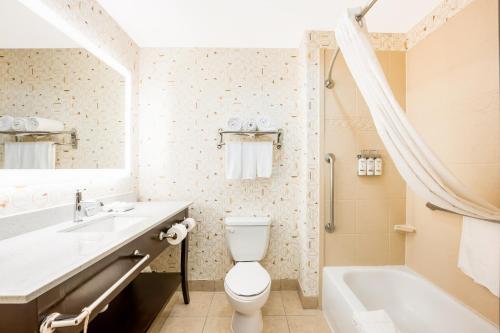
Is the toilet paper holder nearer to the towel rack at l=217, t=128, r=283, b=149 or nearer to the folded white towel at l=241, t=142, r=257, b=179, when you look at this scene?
the folded white towel at l=241, t=142, r=257, b=179

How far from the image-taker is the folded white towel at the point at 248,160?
2.07 m

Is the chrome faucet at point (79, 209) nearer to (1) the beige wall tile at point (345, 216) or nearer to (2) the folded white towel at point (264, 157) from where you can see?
(2) the folded white towel at point (264, 157)

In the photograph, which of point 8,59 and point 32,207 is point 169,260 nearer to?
point 32,207

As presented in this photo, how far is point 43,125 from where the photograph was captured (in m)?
1.32

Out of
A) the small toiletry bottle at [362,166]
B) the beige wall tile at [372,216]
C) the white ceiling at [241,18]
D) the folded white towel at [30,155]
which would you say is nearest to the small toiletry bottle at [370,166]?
the small toiletry bottle at [362,166]

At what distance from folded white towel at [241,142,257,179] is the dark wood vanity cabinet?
62cm

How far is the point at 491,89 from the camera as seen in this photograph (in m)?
1.26

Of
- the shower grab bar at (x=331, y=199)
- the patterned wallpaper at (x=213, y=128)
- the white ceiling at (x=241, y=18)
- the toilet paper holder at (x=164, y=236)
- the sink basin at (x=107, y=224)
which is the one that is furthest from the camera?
the patterned wallpaper at (x=213, y=128)

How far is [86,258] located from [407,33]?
2.70 metres

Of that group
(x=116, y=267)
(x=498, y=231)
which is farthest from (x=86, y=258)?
(x=498, y=231)

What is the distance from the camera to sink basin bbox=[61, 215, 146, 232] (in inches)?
52.6

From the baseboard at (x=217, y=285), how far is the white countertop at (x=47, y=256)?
1.17m

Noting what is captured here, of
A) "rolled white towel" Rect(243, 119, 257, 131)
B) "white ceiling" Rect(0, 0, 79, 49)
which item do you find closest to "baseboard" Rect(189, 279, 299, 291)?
"rolled white towel" Rect(243, 119, 257, 131)

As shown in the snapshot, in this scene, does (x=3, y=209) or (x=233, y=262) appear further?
(x=233, y=262)
